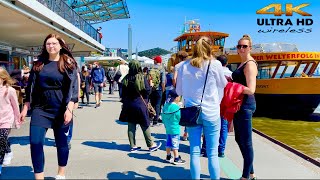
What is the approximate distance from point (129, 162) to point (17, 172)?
64.5 inches

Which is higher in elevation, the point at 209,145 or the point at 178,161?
the point at 209,145

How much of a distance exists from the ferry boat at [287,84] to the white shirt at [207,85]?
12.1 metres

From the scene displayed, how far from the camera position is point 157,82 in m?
8.40

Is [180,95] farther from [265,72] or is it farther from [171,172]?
[265,72]

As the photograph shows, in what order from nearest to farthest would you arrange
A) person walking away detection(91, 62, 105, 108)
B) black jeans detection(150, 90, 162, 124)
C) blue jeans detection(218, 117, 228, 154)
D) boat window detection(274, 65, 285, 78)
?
blue jeans detection(218, 117, 228, 154) → black jeans detection(150, 90, 162, 124) → person walking away detection(91, 62, 105, 108) → boat window detection(274, 65, 285, 78)

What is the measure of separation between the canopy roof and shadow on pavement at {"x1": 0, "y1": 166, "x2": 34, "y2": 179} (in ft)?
106

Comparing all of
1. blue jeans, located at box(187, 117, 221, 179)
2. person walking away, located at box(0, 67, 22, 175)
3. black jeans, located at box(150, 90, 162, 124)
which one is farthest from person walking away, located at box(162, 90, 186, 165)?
black jeans, located at box(150, 90, 162, 124)

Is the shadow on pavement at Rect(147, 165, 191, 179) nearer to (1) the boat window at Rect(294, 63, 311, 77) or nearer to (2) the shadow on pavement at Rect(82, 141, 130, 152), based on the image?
(2) the shadow on pavement at Rect(82, 141, 130, 152)

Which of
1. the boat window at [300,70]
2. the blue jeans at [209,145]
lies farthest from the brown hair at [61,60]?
the boat window at [300,70]

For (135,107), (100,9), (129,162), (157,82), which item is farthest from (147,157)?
(100,9)

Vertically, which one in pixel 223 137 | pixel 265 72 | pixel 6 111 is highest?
pixel 265 72

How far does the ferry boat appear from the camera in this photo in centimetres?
1556

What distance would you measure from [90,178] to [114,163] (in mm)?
815

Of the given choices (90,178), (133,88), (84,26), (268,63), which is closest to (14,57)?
(84,26)
